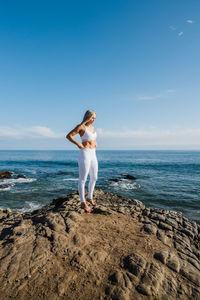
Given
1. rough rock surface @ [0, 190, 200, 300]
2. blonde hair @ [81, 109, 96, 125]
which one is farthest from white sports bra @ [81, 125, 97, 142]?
rough rock surface @ [0, 190, 200, 300]

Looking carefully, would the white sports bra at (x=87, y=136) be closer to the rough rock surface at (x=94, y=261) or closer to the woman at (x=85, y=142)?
the woman at (x=85, y=142)

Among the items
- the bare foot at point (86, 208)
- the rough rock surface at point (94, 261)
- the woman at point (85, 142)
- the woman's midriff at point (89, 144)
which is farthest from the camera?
the bare foot at point (86, 208)

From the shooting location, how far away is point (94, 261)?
10.7ft

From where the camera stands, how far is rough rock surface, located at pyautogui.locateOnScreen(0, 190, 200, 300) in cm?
272

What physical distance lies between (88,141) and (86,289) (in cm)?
339

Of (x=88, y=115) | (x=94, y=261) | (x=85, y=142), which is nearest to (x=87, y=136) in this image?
(x=85, y=142)

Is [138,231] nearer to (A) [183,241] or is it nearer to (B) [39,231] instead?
(A) [183,241]

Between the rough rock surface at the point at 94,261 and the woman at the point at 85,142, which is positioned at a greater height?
the woman at the point at 85,142

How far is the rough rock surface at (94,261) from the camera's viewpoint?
2725 millimetres

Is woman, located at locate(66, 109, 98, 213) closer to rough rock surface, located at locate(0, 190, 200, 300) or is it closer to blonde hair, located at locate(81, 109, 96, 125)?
blonde hair, located at locate(81, 109, 96, 125)

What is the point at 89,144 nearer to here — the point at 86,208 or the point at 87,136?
the point at 87,136

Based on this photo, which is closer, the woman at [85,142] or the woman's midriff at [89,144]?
the woman at [85,142]

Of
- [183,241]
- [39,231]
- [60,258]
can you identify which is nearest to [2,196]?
[39,231]

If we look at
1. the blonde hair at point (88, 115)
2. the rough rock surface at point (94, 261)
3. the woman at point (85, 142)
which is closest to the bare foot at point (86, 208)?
the rough rock surface at point (94, 261)
